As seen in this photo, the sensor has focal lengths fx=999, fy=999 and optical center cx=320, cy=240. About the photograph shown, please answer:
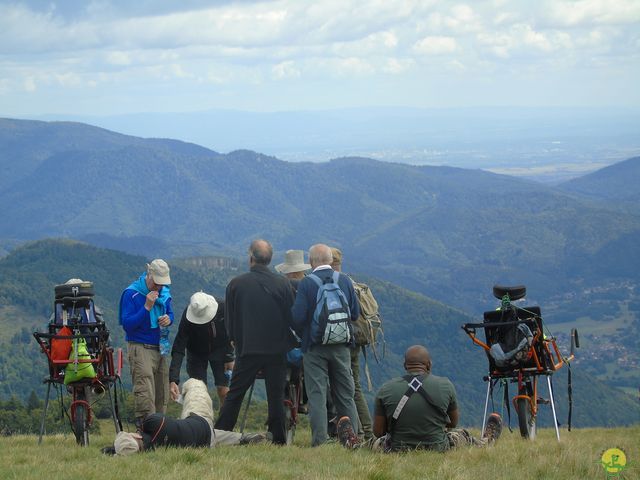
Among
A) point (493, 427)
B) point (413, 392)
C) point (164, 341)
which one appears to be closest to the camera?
point (413, 392)

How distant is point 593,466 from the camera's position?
8.05 metres

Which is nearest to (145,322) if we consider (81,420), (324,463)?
(81,420)

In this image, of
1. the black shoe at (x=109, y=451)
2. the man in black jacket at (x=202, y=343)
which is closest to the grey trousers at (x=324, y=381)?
the man in black jacket at (x=202, y=343)

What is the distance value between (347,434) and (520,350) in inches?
82.1

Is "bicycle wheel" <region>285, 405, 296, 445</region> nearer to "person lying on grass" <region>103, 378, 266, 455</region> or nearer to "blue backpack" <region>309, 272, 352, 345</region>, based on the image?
"person lying on grass" <region>103, 378, 266, 455</region>

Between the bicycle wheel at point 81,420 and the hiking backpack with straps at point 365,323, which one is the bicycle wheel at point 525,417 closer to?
the hiking backpack with straps at point 365,323

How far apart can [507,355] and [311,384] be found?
82.4 inches

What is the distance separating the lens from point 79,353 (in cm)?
1075

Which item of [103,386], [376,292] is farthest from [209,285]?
[103,386]

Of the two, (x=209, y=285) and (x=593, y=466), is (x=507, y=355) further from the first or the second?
(x=209, y=285)

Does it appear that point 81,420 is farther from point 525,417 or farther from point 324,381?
point 525,417

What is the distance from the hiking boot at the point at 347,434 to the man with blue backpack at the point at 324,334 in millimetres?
67

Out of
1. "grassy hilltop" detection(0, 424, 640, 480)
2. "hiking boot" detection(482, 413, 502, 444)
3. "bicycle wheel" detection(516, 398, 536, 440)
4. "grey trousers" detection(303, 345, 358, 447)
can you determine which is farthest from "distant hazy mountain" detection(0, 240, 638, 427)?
"grassy hilltop" detection(0, 424, 640, 480)

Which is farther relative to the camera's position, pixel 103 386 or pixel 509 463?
pixel 103 386
